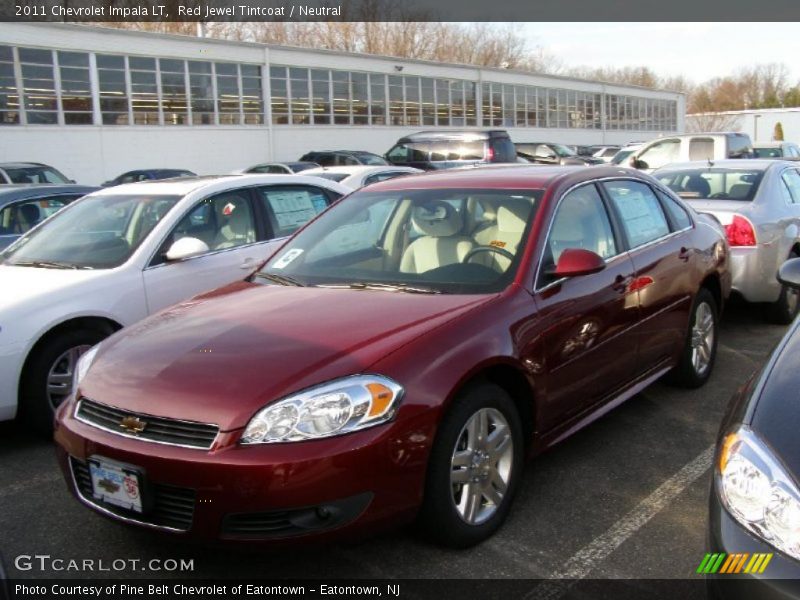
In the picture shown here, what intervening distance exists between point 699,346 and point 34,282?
14.2 feet

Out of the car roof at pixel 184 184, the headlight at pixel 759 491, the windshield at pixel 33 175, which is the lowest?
the headlight at pixel 759 491

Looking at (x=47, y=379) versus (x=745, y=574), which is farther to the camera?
(x=47, y=379)

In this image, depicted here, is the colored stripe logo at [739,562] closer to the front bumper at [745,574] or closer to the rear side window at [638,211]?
the front bumper at [745,574]

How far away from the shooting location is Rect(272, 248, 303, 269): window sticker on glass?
4371 millimetres

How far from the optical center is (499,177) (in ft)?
14.4

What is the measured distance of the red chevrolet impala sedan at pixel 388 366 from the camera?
2.82m

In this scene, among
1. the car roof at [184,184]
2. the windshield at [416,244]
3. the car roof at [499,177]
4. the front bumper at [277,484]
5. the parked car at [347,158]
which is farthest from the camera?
the parked car at [347,158]

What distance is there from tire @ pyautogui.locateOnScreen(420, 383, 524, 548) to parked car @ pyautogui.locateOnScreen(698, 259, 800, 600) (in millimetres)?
973

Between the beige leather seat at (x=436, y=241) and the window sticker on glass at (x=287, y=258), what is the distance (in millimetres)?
653

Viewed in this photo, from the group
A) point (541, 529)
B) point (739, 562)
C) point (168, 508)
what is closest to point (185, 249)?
point (168, 508)

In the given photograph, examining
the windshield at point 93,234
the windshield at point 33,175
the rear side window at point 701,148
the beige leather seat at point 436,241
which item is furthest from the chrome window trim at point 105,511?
the rear side window at point 701,148

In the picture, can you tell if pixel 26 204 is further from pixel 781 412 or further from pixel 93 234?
pixel 781 412

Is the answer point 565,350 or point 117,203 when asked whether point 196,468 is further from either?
point 117,203

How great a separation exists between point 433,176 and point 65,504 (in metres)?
2.64
